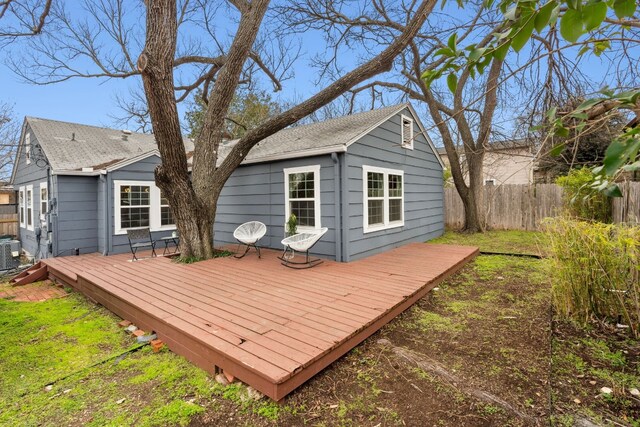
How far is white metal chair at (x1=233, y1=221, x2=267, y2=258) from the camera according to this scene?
22.2ft

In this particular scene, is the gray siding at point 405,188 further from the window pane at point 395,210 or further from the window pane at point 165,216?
the window pane at point 165,216

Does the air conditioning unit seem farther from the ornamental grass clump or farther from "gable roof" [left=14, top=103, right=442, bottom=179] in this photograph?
the ornamental grass clump

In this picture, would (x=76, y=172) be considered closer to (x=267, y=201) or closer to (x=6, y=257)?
(x=6, y=257)

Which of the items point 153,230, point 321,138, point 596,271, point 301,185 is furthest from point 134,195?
point 596,271

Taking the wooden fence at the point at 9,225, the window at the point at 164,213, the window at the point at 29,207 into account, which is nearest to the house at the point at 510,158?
the window at the point at 164,213

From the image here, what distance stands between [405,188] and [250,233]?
4165mm

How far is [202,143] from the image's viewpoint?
6.50m

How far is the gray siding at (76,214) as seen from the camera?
7.79m

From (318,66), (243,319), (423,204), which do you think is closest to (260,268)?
(243,319)

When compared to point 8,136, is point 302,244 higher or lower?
lower

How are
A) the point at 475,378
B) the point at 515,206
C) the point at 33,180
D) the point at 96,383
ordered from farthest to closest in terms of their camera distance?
the point at 515,206
the point at 33,180
the point at 96,383
the point at 475,378

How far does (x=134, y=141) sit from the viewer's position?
35.8ft

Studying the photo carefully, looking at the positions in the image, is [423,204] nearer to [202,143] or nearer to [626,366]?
[202,143]

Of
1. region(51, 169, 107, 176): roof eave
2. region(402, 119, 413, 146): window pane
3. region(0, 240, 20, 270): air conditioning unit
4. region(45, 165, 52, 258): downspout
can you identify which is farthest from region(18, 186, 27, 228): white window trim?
region(402, 119, 413, 146): window pane
